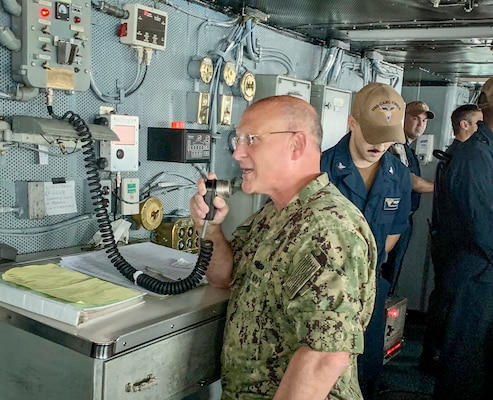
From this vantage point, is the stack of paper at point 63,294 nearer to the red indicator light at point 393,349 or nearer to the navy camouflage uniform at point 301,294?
the navy camouflage uniform at point 301,294

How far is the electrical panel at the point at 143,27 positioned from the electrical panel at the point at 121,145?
0.34 metres

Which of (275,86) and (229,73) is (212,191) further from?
(275,86)

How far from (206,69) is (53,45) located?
0.93m

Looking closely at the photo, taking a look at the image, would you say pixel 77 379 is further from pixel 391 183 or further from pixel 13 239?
pixel 391 183

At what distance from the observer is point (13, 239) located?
6.48 ft

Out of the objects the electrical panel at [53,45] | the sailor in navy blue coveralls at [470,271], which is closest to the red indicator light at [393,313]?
the sailor in navy blue coveralls at [470,271]

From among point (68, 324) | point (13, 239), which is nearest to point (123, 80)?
point (13, 239)

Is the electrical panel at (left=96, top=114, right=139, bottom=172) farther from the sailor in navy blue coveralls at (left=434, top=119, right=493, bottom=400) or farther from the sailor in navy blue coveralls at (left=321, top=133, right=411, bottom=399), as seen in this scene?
the sailor in navy blue coveralls at (left=434, top=119, right=493, bottom=400)

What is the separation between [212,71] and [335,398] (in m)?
1.85

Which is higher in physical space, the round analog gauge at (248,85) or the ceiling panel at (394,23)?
the ceiling panel at (394,23)

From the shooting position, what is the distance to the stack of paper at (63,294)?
4.46ft

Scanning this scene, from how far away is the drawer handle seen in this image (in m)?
1.35

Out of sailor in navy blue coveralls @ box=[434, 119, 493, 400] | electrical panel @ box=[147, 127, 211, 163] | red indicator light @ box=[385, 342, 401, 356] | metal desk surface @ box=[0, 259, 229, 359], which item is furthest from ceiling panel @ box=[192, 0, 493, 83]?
red indicator light @ box=[385, 342, 401, 356]

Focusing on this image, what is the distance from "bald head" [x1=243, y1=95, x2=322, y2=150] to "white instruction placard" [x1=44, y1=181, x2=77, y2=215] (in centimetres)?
96
